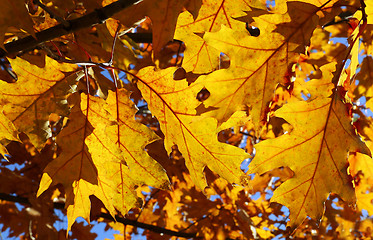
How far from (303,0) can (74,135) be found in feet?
3.23

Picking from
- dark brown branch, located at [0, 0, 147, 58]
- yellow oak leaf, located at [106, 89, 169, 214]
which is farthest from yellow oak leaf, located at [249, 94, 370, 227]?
dark brown branch, located at [0, 0, 147, 58]

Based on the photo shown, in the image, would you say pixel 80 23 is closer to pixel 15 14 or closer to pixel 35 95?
pixel 15 14

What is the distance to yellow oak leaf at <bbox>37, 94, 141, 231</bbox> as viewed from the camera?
1.37m

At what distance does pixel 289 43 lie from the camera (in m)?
1.16

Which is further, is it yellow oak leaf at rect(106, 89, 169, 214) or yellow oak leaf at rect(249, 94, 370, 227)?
yellow oak leaf at rect(106, 89, 169, 214)

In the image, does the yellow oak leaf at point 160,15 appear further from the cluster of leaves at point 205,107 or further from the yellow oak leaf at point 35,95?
the yellow oak leaf at point 35,95

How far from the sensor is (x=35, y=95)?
1.31 meters

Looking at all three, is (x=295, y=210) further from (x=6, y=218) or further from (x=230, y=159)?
(x=6, y=218)

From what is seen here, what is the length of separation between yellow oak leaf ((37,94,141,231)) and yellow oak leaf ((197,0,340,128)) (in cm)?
46

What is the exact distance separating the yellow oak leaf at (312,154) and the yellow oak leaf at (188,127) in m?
0.10

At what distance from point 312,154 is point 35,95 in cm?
104

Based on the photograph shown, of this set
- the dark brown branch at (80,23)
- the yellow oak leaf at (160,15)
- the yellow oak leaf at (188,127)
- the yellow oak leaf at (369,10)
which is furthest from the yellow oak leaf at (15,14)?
the yellow oak leaf at (369,10)

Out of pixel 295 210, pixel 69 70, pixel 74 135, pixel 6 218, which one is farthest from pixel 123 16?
pixel 6 218

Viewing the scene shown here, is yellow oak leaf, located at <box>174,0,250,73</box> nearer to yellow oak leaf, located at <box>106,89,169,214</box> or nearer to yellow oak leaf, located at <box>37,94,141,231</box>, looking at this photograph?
yellow oak leaf, located at <box>106,89,169,214</box>
